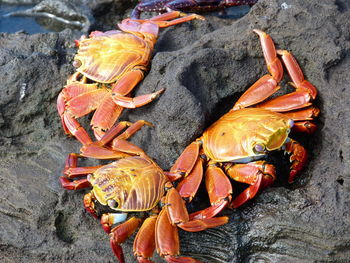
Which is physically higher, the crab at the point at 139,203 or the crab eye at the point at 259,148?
the crab eye at the point at 259,148

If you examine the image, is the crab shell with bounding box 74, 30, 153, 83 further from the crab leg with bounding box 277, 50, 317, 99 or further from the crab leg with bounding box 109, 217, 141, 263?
the crab leg with bounding box 109, 217, 141, 263

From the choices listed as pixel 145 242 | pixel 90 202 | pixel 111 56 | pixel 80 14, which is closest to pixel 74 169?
pixel 90 202

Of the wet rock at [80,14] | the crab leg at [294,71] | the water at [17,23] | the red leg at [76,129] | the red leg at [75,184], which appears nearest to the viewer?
the red leg at [75,184]

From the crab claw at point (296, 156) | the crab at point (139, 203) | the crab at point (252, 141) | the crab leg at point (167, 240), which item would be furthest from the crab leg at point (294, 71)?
the crab leg at point (167, 240)

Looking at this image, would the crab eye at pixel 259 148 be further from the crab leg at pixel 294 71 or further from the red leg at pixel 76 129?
the red leg at pixel 76 129

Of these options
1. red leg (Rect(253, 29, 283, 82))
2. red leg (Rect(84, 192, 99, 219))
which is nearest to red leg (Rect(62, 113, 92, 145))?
red leg (Rect(84, 192, 99, 219))

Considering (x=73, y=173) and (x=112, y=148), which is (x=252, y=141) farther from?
(x=73, y=173)
